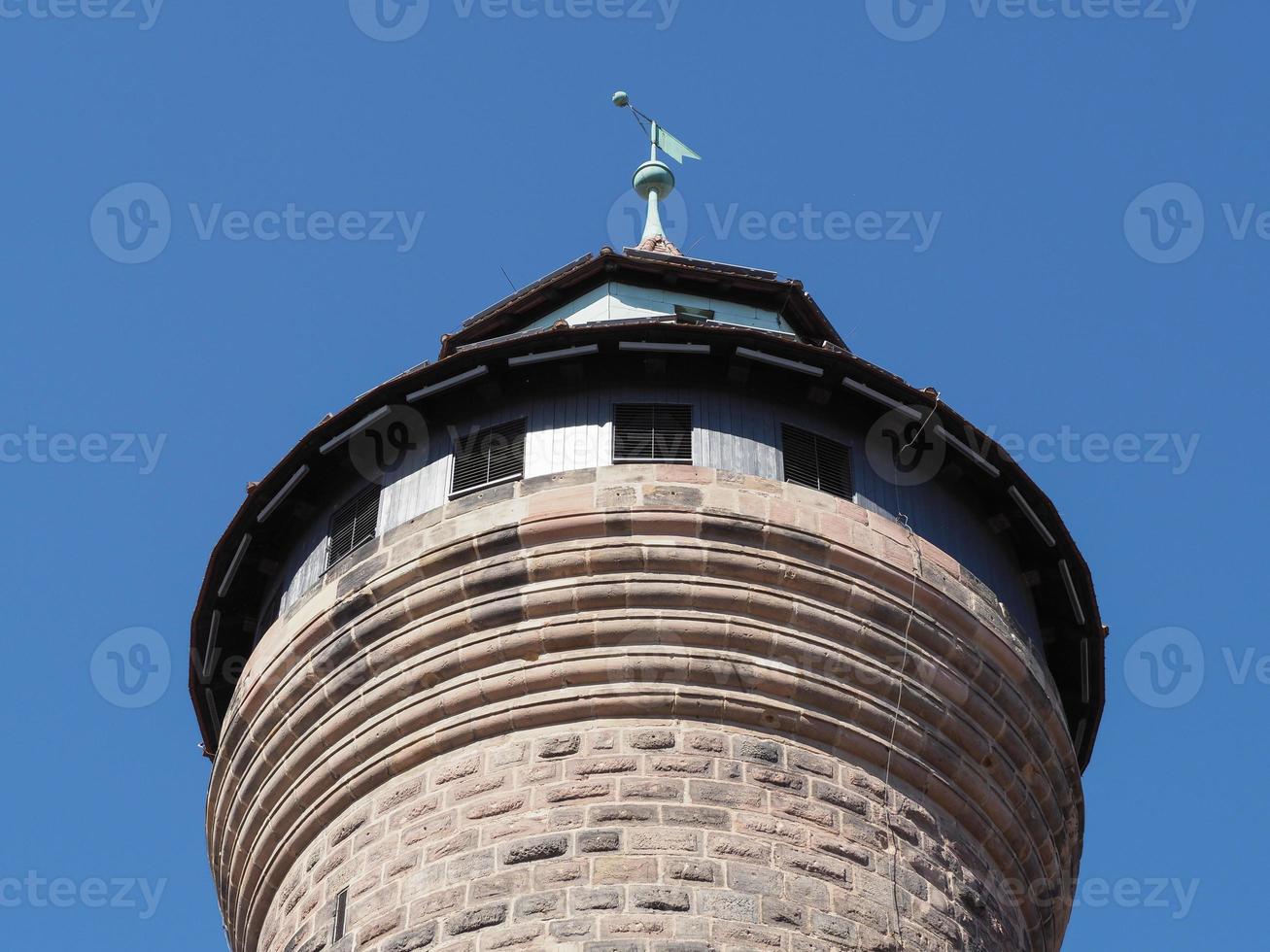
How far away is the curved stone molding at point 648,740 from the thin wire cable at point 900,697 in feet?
0.06

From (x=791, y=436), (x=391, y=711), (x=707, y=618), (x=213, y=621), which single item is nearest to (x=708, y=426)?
(x=791, y=436)

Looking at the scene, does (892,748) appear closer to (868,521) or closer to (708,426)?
(868,521)

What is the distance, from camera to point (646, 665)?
12164 millimetres

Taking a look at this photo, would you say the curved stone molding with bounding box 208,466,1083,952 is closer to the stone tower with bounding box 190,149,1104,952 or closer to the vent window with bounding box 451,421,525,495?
the stone tower with bounding box 190,149,1104,952

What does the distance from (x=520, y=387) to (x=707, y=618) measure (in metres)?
2.27

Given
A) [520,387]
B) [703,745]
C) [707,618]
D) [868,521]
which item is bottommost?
[703,745]

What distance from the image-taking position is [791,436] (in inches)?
540

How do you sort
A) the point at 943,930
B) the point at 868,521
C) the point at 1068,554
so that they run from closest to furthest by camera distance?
1. the point at 943,930
2. the point at 868,521
3. the point at 1068,554

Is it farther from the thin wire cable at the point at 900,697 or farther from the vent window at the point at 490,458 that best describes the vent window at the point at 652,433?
the thin wire cable at the point at 900,697

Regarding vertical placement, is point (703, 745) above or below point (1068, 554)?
below

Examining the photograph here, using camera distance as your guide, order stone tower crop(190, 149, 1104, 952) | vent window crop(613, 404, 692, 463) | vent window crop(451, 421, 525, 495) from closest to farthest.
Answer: stone tower crop(190, 149, 1104, 952) < vent window crop(613, 404, 692, 463) < vent window crop(451, 421, 525, 495)

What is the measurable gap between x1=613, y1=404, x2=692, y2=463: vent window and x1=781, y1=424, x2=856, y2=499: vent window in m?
0.63

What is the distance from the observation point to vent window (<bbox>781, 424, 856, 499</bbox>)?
44.2 ft

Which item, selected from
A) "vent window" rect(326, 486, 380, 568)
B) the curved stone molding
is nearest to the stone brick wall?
the curved stone molding
